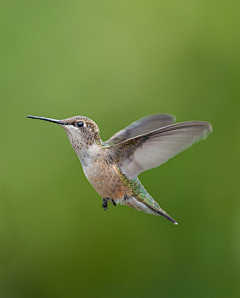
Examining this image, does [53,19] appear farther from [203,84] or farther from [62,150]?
[203,84]

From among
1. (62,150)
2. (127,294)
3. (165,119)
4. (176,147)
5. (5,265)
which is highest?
(62,150)

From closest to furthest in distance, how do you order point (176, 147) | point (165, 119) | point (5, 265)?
point (176, 147) < point (165, 119) < point (5, 265)

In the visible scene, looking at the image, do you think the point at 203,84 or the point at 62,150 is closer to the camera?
the point at 62,150

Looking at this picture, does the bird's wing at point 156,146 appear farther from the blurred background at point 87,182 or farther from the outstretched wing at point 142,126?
the blurred background at point 87,182

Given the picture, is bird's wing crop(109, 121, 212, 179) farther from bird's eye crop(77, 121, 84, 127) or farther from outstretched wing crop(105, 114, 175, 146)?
outstretched wing crop(105, 114, 175, 146)

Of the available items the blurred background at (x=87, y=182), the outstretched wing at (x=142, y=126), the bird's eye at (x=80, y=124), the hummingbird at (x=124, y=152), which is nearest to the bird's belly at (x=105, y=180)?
the hummingbird at (x=124, y=152)

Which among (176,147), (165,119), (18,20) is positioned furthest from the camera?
(18,20)

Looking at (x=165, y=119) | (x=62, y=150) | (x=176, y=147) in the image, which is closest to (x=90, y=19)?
(x=62, y=150)
